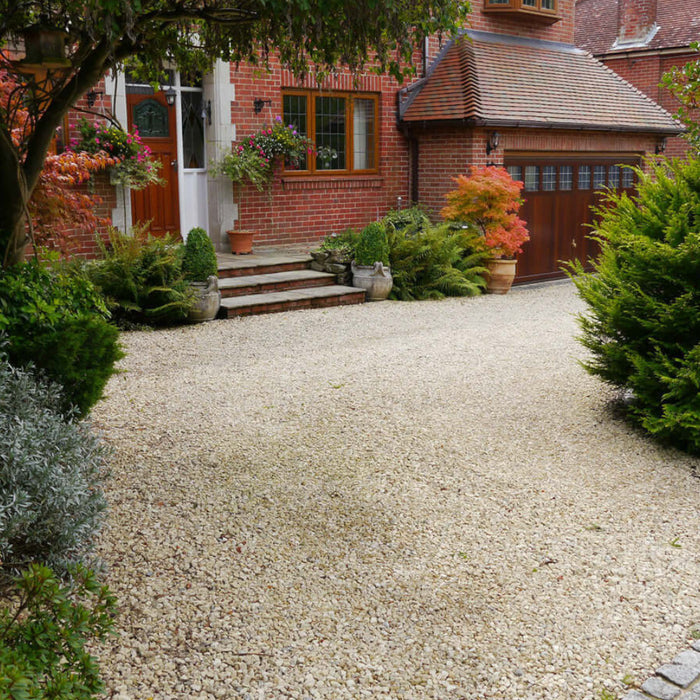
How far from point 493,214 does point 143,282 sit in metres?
5.97

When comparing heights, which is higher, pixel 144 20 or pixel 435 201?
pixel 144 20

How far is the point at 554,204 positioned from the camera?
50.0 ft

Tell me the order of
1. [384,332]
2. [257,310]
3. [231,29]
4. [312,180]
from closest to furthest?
[231,29], [384,332], [257,310], [312,180]

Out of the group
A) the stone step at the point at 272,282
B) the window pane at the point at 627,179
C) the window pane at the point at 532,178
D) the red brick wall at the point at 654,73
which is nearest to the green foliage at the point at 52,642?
the stone step at the point at 272,282

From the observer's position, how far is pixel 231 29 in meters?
5.40

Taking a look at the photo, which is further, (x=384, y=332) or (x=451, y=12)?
(x=384, y=332)

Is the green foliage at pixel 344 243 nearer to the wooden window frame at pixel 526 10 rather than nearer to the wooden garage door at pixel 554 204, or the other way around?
the wooden garage door at pixel 554 204

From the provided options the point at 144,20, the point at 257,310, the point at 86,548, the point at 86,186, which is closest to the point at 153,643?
the point at 86,548

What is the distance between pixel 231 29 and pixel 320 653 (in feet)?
13.2

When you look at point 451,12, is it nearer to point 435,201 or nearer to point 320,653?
point 320,653

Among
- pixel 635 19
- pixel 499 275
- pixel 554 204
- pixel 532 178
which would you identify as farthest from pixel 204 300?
pixel 635 19

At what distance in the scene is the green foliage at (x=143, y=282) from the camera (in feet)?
31.2

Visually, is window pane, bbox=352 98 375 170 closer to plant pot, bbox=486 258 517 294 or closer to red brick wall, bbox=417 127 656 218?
red brick wall, bbox=417 127 656 218

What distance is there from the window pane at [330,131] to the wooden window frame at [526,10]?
12.9 ft
